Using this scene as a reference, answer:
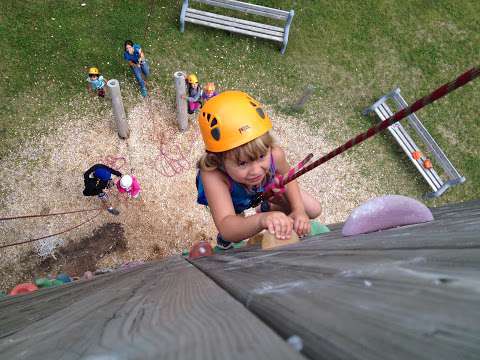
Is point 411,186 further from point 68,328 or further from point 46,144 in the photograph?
point 68,328

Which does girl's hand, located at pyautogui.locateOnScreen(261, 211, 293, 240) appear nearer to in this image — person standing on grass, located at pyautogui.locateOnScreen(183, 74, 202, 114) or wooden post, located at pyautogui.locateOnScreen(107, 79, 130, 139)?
wooden post, located at pyautogui.locateOnScreen(107, 79, 130, 139)

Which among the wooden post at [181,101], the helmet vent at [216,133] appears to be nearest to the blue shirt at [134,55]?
the wooden post at [181,101]

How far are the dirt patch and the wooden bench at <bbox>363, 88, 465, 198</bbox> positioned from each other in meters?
5.59

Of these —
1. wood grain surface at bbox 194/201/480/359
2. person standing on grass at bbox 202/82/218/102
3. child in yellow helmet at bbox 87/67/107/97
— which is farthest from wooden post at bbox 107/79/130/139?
wood grain surface at bbox 194/201/480/359

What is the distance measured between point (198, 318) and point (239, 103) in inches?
100

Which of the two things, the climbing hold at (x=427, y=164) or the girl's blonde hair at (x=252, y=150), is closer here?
the girl's blonde hair at (x=252, y=150)

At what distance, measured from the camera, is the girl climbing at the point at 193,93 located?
21.7 feet

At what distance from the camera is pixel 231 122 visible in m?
3.00

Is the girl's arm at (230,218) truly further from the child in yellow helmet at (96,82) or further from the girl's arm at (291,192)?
the child in yellow helmet at (96,82)

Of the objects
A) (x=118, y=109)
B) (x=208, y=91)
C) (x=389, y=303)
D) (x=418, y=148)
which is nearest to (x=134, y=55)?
(x=118, y=109)

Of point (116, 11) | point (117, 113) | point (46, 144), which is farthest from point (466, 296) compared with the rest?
point (116, 11)

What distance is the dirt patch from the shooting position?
5629 mm

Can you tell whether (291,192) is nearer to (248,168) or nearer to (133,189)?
(248,168)

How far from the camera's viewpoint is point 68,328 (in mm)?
875
